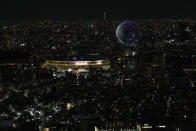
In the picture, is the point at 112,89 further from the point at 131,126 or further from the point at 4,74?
the point at 4,74

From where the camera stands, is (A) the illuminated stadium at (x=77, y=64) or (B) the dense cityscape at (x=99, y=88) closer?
(B) the dense cityscape at (x=99, y=88)

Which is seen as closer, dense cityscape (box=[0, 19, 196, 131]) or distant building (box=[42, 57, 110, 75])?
dense cityscape (box=[0, 19, 196, 131])

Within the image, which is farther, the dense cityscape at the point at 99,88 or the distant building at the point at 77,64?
the distant building at the point at 77,64

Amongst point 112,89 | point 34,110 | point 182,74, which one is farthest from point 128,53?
point 34,110

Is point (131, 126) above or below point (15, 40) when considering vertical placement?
below

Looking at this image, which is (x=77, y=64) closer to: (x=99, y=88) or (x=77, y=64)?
(x=77, y=64)

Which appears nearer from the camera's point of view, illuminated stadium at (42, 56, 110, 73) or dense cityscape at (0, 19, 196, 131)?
dense cityscape at (0, 19, 196, 131)

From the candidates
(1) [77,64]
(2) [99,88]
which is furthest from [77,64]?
(2) [99,88]
